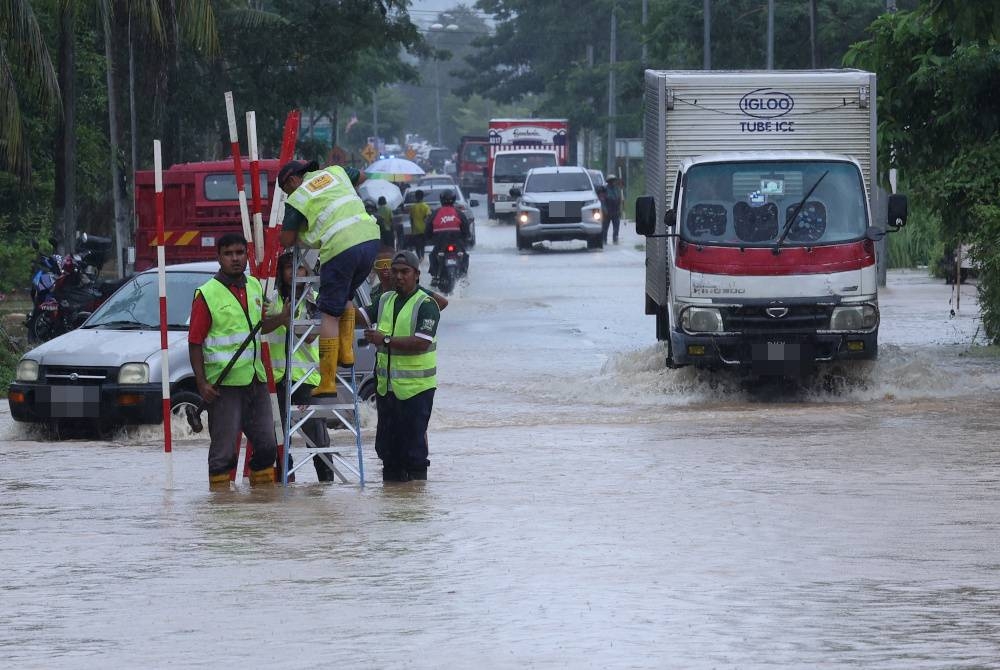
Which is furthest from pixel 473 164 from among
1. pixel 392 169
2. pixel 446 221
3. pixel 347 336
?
pixel 347 336

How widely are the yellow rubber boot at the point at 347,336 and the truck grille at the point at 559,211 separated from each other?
3095cm

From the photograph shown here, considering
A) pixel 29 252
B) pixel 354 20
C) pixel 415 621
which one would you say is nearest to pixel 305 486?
pixel 415 621

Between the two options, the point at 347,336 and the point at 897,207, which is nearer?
the point at 347,336

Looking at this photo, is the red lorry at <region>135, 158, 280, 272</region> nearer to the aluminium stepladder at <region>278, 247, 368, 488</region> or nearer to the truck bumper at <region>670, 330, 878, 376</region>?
the truck bumper at <region>670, 330, 878, 376</region>

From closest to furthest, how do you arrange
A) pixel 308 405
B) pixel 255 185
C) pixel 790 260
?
pixel 255 185 < pixel 308 405 < pixel 790 260

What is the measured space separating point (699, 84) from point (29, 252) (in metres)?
9.69

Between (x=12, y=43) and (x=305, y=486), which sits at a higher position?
(x=12, y=43)

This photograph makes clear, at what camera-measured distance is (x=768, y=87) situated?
17.3m

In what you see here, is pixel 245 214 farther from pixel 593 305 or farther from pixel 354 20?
pixel 354 20

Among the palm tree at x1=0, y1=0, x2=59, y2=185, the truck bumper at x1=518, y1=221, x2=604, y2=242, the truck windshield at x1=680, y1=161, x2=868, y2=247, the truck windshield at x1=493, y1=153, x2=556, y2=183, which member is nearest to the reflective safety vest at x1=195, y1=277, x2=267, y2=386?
the truck windshield at x1=680, y1=161, x2=868, y2=247

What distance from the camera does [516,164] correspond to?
2366 inches

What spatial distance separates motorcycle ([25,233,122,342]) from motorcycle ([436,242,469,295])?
8.21m

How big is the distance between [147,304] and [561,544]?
737 centimetres

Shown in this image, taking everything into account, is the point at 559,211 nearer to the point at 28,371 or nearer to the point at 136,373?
the point at 28,371
